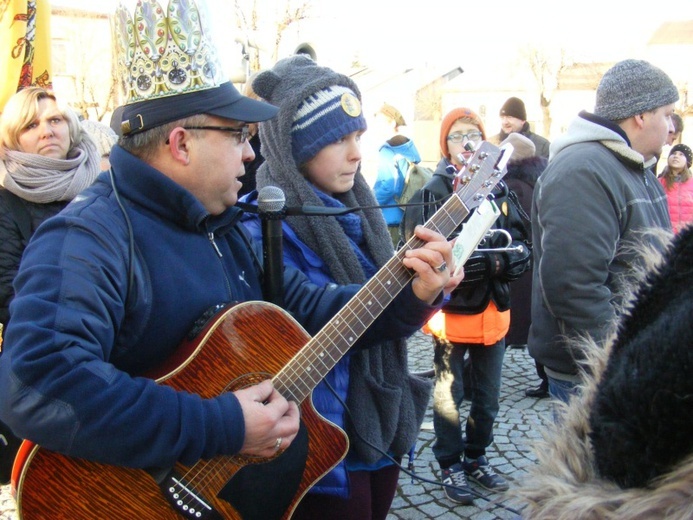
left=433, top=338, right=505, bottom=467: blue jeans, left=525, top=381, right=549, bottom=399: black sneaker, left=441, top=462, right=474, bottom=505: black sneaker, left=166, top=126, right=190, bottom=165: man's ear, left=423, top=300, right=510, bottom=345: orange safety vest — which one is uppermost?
left=166, top=126, right=190, bottom=165: man's ear

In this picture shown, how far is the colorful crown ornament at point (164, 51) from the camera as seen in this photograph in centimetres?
152

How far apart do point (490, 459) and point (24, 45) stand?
145 inches

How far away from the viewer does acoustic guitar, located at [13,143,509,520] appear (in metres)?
1.30

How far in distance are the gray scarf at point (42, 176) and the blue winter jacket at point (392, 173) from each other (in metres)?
3.69

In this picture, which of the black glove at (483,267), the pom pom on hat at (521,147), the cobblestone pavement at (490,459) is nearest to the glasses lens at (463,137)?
the black glove at (483,267)

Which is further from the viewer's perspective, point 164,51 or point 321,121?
point 321,121

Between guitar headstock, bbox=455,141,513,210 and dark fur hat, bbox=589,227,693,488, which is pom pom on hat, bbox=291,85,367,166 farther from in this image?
dark fur hat, bbox=589,227,693,488

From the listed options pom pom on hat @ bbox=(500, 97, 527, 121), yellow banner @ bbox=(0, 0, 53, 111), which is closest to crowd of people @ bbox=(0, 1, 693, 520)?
yellow banner @ bbox=(0, 0, 53, 111)

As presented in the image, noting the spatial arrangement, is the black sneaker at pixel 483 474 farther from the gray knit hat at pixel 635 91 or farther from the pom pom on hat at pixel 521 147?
the pom pom on hat at pixel 521 147

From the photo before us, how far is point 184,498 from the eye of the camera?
1426 mm

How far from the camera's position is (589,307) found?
2.49 meters

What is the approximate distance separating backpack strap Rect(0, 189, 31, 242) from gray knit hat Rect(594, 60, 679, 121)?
2.71 metres

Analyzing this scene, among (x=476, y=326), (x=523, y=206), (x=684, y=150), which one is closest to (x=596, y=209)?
(x=476, y=326)

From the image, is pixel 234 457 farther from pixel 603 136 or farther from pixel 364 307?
pixel 603 136
